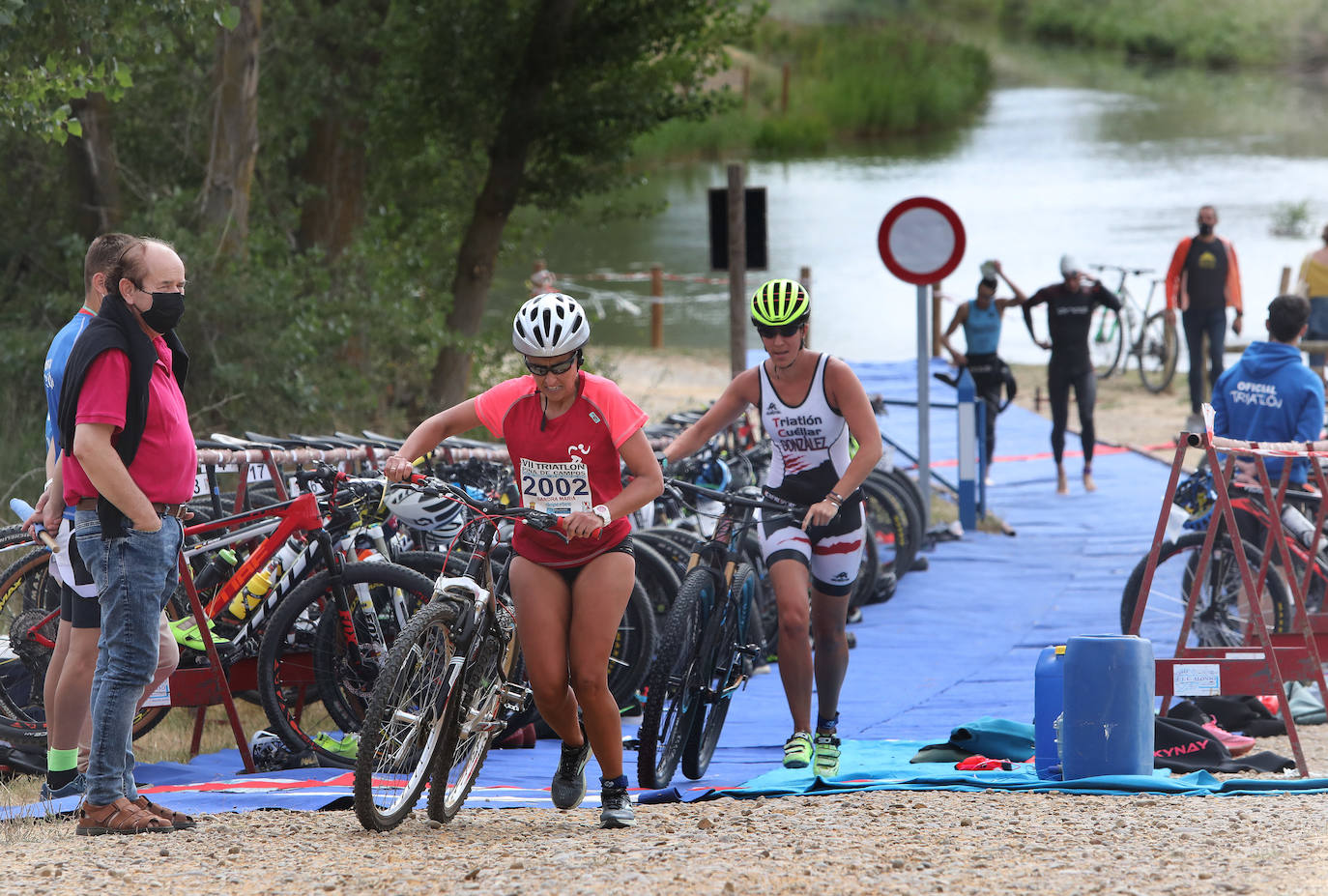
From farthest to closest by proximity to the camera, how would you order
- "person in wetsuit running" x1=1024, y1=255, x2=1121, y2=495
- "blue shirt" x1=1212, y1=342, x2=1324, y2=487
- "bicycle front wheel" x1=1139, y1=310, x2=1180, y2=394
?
"bicycle front wheel" x1=1139, y1=310, x2=1180, y2=394 < "person in wetsuit running" x1=1024, y1=255, x2=1121, y2=495 < "blue shirt" x1=1212, y1=342, x2=1324, y2=487

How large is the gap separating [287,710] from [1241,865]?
341 cm

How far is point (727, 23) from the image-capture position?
16516 millimetres

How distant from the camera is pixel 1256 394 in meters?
8.31

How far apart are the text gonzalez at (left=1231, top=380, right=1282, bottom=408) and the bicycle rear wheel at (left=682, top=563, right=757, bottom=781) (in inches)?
130

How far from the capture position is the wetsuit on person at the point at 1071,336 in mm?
13477

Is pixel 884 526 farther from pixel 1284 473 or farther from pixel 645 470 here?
pixel 645 470


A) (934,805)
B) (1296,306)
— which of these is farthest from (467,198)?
(934,805)

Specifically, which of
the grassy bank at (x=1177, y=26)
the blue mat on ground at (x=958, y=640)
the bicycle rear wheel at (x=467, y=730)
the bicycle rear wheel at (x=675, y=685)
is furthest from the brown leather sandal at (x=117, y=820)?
the grassy bank at (x=1177, y=26)

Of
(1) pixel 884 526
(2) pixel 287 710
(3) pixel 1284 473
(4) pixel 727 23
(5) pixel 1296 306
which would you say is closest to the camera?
(2) pixel 287 710

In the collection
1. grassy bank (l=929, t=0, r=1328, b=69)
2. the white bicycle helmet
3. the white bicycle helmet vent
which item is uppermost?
grassy bank (l=929, t=0, r=1328, b=69)

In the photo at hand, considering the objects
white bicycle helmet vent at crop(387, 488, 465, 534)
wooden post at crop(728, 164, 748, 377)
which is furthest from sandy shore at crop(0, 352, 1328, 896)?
wooden post at crop(728, 164, 748, 377)

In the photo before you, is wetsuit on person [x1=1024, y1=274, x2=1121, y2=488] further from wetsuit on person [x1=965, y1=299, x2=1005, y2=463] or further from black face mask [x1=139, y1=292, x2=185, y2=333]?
black face mask [x1=139, y1=292, x2=185, y2=333]

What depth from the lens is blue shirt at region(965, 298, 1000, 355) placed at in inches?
537

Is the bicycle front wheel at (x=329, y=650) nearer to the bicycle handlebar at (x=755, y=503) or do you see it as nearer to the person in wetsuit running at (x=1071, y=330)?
the bicycle handlebar at (x=755, y=503)
